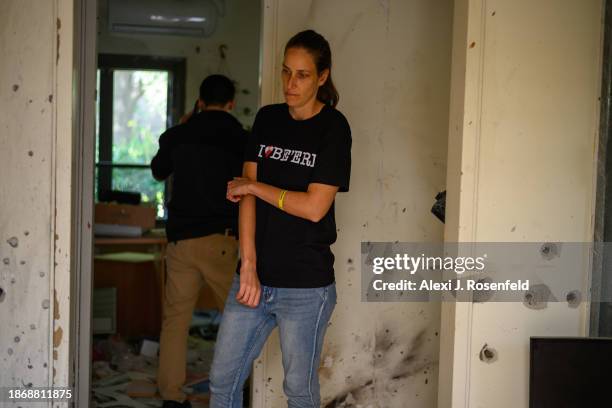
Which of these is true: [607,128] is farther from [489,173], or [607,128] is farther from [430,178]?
[430,178]

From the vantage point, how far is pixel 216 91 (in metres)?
3.66

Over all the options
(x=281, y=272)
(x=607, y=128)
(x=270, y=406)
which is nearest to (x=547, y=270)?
(x=607, y=128)

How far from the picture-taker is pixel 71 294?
2859mm

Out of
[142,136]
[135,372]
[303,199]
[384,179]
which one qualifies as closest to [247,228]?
[303,199]

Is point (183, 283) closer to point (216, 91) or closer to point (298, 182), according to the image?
point (216, 91)

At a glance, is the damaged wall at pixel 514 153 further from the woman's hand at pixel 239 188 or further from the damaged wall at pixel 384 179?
the woman's hand at pixel 239 188

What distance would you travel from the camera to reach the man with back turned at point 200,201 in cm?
365

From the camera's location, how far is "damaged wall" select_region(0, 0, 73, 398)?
2.69 m

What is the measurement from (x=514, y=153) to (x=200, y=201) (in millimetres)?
1547

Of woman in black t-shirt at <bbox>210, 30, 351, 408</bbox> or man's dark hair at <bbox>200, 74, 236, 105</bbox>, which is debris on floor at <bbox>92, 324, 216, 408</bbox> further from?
man's dark hair at <bbox>200, 74, 236, 105</bbox>

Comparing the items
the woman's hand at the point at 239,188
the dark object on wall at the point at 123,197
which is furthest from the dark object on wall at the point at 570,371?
the dark object on wall at the point at 123,197

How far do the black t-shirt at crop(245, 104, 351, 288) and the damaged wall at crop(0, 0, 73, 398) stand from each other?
75cm

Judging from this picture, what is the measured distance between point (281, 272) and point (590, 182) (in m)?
1.31

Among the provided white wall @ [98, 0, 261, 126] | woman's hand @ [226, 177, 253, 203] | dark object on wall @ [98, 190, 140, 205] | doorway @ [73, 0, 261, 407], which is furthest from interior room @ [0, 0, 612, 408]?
white wall @ [98, 0, 261, 126]
